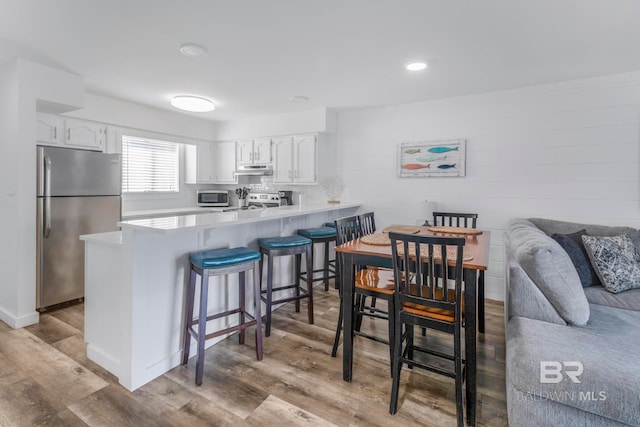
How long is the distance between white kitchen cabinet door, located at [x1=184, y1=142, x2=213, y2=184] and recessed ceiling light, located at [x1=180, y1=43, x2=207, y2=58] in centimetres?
275

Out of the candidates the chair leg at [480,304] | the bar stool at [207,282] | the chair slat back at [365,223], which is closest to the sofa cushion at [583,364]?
the chair leg at [480,304]

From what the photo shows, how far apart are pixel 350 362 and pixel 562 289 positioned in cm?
133

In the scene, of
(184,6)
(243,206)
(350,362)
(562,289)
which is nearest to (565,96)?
(562,289)

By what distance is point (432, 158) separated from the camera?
399cm

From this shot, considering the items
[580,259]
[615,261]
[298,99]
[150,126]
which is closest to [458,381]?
[580,259]

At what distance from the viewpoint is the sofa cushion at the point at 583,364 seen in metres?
1.30

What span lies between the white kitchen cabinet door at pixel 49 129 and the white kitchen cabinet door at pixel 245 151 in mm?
2292

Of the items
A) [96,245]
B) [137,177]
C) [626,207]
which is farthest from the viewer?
[137,177]

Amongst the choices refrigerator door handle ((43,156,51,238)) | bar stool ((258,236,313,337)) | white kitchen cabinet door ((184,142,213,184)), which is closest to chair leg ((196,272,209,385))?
bar stool ((258,236,313,337))

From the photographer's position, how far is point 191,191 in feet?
18.0

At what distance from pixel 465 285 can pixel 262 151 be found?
13.0ft

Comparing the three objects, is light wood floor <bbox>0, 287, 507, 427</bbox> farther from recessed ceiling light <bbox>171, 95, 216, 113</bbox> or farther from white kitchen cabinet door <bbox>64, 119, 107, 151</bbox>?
recessed ceiling light <bbox>171, 95, 216, 113</bbox>

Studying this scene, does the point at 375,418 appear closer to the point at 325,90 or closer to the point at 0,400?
the point at 0,400

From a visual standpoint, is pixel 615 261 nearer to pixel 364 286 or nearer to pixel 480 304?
pixel 480 304
